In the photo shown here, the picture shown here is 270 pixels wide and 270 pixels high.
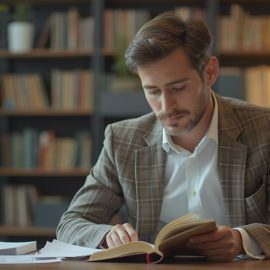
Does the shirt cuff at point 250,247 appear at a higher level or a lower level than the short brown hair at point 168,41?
lower

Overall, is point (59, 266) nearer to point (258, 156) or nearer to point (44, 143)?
point (258, 156)

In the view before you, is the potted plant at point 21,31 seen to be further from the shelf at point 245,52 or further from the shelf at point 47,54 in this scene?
the shelf at point 245,52

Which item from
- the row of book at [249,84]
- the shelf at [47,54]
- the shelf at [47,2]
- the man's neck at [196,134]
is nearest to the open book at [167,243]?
the man's neck at [196,134]

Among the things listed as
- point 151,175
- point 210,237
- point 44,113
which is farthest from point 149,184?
point 44,113

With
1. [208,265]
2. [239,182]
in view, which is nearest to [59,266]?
[208,265]

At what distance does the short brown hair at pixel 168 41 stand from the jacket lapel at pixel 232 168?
0.20 meters

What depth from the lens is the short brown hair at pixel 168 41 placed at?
72.1 inches

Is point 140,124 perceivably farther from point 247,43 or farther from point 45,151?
point 45,151

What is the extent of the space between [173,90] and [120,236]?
0.45 meters

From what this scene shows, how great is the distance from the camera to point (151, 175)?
6.43 feet

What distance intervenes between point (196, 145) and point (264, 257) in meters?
0.46

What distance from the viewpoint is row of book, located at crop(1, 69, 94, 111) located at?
4320 millimetres

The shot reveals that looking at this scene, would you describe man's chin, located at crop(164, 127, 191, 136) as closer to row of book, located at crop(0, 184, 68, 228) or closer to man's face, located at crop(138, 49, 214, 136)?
man's face, located at crop(138, 49, 214, 136)

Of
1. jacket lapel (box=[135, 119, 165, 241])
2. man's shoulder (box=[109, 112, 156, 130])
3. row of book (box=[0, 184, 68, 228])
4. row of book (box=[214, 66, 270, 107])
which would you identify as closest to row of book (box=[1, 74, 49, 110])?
row of book (box=[0, 184, 68, 228])
